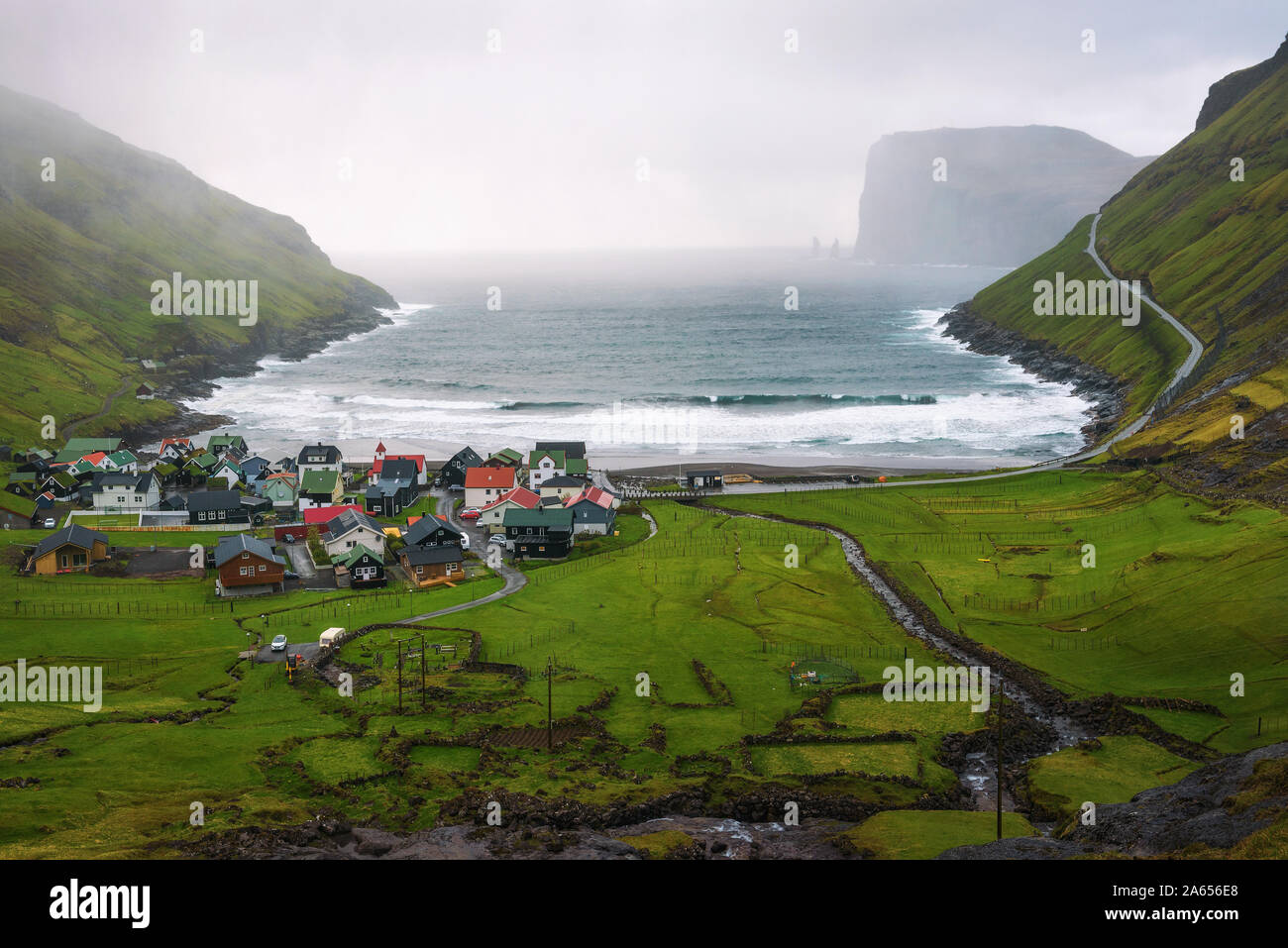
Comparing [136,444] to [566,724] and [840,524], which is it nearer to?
[840,524]

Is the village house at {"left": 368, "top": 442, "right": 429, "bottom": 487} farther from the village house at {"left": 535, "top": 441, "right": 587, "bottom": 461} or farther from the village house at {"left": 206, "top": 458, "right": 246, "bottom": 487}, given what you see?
the village house at {"left": 206, "top": 458, "right": 246, "bottom": 487}

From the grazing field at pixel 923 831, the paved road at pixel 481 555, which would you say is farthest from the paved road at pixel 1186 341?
the grazing field at pixel 923 831

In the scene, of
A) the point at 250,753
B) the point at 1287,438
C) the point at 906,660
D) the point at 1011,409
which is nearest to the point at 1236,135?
the point at 1011,409

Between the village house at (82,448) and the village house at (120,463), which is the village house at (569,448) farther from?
the village house at (82,448)

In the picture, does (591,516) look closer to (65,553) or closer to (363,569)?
(363,569)

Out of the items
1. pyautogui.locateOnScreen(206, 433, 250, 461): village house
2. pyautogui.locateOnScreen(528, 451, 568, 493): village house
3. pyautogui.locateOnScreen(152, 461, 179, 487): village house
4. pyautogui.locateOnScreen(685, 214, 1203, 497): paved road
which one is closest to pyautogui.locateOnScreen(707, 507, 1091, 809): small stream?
pyautogui.locateOnScreen(685, 214, 1203, 497): paved road

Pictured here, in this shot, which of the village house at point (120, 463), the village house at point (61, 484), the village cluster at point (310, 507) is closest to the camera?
the village cluster at point (310, 507)
